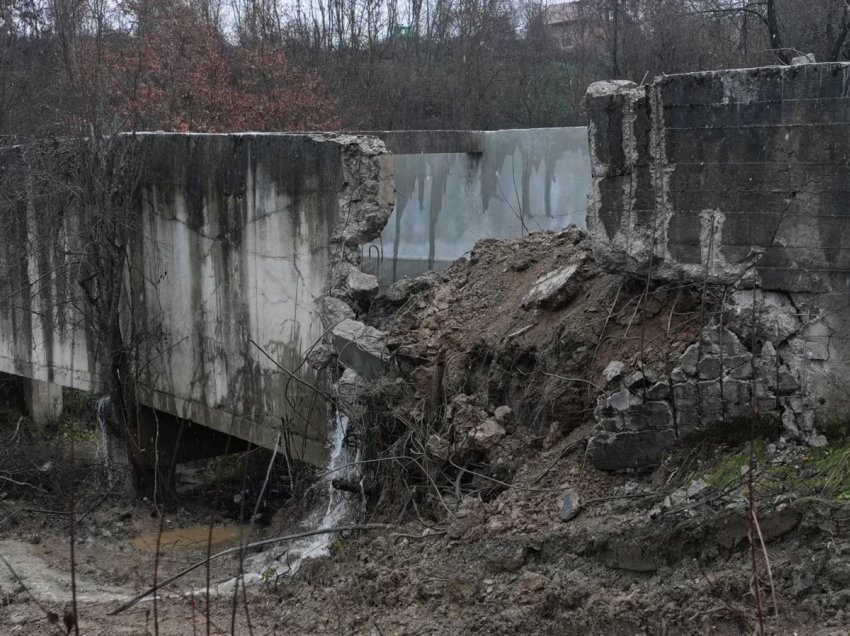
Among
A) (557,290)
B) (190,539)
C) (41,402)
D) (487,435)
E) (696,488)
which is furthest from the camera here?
(41,402)

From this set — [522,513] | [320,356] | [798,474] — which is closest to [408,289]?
[320,356]

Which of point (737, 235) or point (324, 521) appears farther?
point (324, 521)

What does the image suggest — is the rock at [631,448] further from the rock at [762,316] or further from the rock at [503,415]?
the rock at [503,415]

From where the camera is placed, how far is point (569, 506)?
5523 millimetres

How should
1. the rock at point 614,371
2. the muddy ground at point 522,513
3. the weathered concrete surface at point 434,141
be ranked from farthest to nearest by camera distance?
the weathered concrete surface at point 434,141, the rock at point 614,371, the muddy ground at point 522,513

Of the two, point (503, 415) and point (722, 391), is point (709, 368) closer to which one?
point (722, 391)

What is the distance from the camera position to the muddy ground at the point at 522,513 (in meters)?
4.57

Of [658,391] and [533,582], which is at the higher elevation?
[658,391]

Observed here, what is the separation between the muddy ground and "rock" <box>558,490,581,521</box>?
14 millimetres

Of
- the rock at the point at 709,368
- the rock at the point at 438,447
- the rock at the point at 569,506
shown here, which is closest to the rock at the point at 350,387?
the rock at the point at 438,447

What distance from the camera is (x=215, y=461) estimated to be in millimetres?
11750

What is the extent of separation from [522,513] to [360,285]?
283 cm

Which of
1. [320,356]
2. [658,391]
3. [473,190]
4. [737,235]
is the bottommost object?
[320,356]

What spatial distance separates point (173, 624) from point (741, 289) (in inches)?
145
